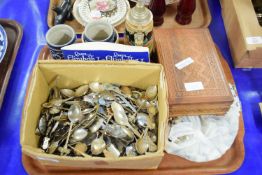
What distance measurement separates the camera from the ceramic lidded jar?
0.62 m

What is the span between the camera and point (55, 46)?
0.67m

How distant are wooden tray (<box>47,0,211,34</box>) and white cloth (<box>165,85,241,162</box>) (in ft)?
1.07

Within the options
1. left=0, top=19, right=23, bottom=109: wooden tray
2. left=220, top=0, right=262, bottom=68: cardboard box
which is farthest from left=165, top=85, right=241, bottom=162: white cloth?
left=0, top=19, right=23, bottom=109: wooden tray

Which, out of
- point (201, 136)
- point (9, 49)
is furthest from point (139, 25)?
point (9, 49)

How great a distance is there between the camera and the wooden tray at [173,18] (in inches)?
34.7

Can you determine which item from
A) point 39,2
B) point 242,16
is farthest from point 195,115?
point 39,2

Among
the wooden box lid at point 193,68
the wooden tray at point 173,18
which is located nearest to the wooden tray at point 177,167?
the wooden box lid at point 193,68

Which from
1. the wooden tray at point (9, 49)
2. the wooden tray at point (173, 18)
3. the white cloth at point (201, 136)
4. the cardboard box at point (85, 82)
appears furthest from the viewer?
the wooden tray at point (173, 18)

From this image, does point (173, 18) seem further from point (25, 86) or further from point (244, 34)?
point (25, 86)

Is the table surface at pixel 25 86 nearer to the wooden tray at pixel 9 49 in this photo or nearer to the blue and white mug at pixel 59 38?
the wooden tray at pixel 9 49

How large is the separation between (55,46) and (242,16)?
0.51m

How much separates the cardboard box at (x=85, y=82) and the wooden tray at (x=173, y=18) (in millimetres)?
240

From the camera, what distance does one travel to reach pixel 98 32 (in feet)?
2.33

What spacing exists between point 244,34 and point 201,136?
0.30 meters
